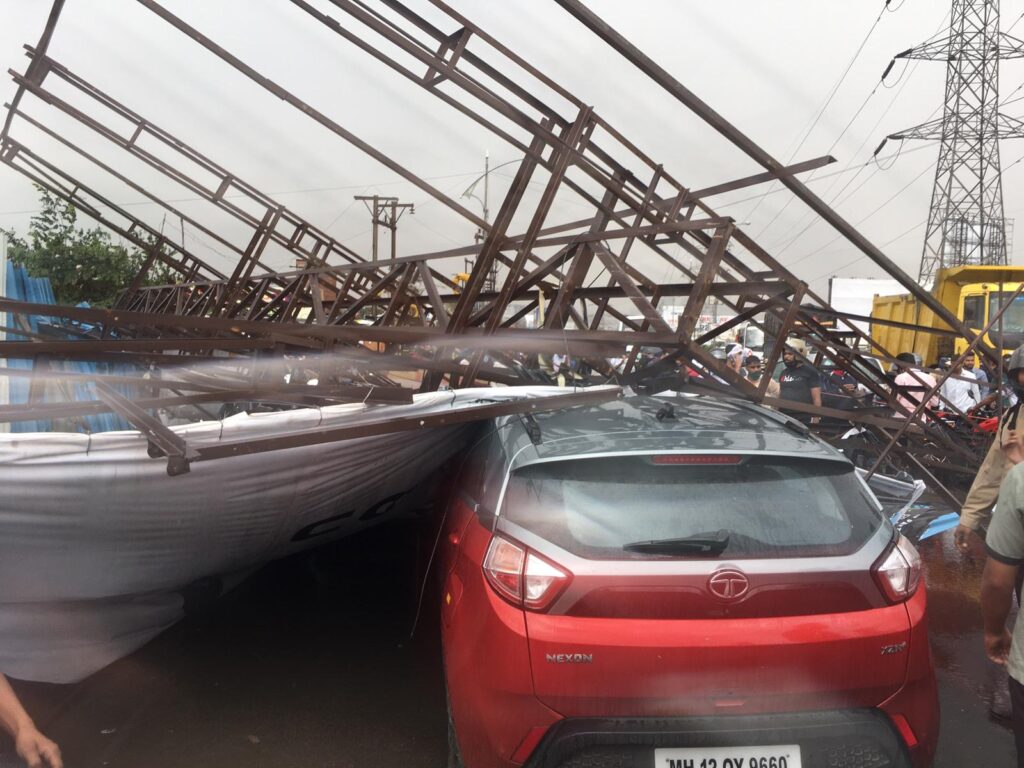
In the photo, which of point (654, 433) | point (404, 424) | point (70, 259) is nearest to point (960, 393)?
point (654, 433)

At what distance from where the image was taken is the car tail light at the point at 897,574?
8.91ft

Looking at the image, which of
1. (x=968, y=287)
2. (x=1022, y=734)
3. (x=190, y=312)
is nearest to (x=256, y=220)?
(x=190, y=312)

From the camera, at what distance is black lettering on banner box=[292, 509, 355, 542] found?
443 cm

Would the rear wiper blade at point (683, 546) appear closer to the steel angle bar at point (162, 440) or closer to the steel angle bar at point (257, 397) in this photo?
the steel angle bar at point (257, 397)

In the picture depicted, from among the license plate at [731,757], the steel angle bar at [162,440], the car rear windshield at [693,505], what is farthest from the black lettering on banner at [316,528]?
the license plate at [731,757]

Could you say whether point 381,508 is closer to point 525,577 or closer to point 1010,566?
point 525,577

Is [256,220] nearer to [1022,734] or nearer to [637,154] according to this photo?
[637,154]

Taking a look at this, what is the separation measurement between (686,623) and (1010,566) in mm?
1122

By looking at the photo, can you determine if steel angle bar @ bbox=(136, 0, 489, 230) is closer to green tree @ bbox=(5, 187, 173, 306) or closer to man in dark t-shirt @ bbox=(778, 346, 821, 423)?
man in dark t-shirt @ bbox=(778, 346, 821, 423)

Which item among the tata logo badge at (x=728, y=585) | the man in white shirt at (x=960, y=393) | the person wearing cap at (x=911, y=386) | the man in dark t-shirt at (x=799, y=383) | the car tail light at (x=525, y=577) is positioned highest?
the man in white shirt at (x=960, y=393)

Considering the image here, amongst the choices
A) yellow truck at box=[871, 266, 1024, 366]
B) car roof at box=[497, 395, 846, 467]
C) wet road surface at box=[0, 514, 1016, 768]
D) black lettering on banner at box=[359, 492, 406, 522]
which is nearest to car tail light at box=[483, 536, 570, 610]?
car roof at box=[497, 395, 846, 467]

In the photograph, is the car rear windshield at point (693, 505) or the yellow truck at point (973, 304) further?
the yellow truck at point (973, 304)

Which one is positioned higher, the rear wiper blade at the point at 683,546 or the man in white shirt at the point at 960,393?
the man in white shirt at the point at 960,393

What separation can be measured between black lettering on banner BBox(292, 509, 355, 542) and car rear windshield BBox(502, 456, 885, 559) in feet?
6.24
